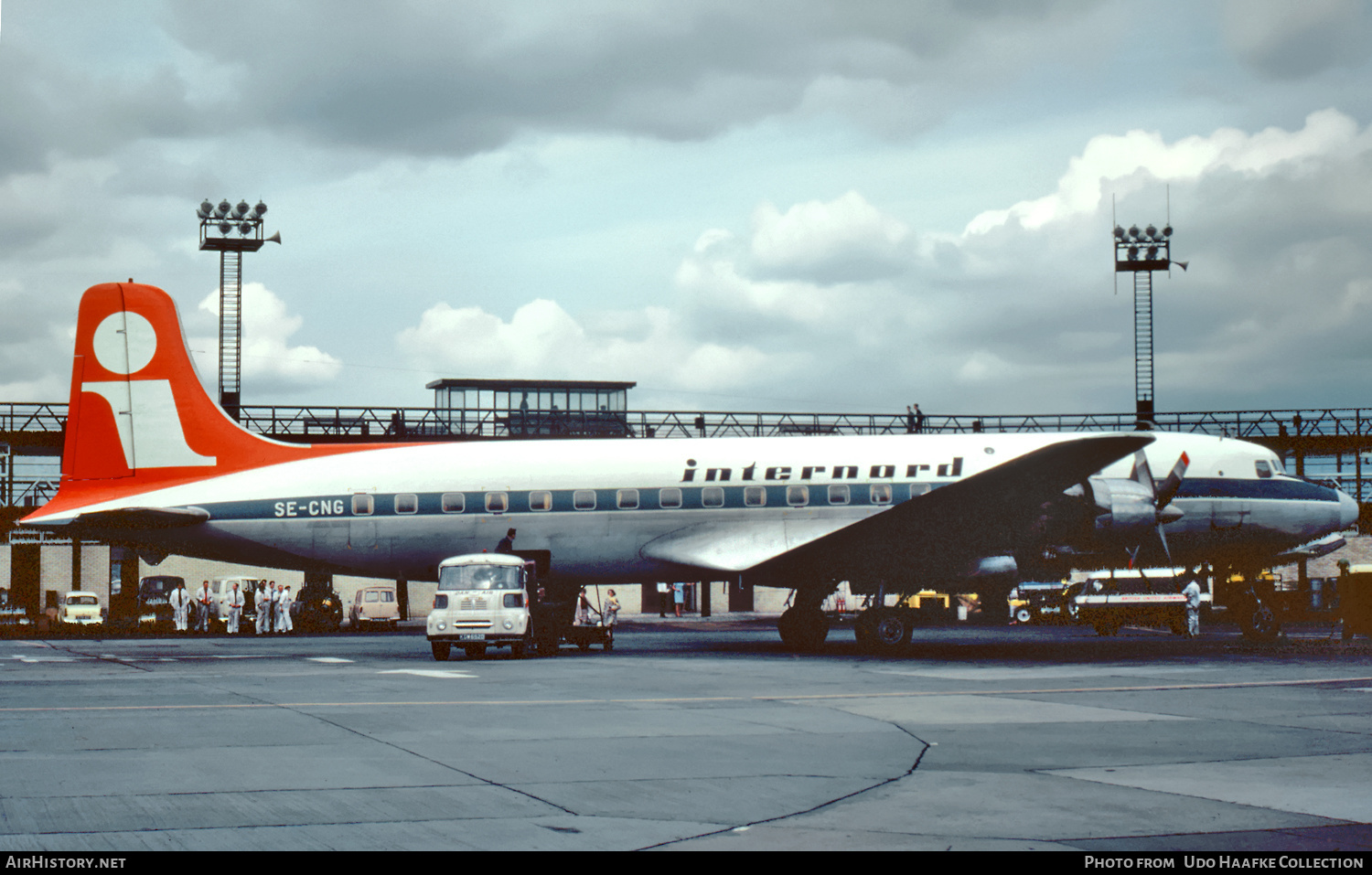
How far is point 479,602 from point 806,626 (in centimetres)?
776

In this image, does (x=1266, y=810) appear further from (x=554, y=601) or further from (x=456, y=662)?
(x=554, y=601)

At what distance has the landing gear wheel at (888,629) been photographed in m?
26.1

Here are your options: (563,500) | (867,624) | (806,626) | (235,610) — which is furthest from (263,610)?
(867,624)

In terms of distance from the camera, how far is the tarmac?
26.0 ft

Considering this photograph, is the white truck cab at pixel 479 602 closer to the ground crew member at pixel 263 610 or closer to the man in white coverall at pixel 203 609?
the ground crew member at pixel 263 610

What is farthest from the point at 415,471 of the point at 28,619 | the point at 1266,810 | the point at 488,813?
the point at 28,619

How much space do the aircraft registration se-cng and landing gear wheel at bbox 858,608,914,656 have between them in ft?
0.14

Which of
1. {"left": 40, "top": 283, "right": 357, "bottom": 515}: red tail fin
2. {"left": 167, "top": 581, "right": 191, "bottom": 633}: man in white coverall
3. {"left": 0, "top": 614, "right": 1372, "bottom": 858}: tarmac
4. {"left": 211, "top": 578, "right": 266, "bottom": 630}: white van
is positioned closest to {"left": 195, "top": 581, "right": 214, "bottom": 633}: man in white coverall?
{"left": 211, "top": 578, "right": 266, "bottom": 630}: white van

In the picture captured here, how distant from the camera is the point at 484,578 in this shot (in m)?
25.0

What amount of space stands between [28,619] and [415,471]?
134ft

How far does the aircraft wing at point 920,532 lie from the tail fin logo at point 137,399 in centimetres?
1105

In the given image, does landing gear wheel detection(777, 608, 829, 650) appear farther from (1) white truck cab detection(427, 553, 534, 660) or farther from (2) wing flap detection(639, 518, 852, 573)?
(1) white truck cab detection(427, 553, 534, 660)

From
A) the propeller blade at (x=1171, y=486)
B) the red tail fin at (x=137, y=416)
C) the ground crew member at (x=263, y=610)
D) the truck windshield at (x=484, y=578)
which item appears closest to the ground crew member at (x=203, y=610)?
the ground crew member at (x=263, y=610)

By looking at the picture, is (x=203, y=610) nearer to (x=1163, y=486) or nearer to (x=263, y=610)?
(x=263, y=610)
